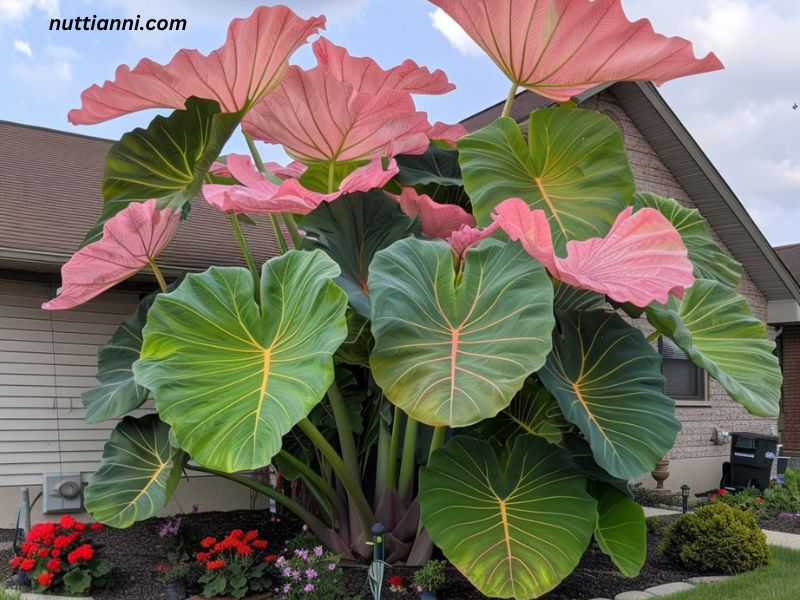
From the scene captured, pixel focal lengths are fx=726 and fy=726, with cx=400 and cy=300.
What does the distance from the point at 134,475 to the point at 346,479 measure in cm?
126

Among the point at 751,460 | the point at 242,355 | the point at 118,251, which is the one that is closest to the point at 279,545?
the point at 242,355

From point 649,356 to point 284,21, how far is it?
8.86 ft

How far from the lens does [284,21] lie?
386 cm

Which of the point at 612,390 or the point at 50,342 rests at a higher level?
the point at 50,342

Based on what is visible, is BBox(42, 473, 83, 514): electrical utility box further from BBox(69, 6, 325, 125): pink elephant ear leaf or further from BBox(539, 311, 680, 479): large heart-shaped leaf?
BBox(539, 311, 680, 479): large heart-shaped leaf

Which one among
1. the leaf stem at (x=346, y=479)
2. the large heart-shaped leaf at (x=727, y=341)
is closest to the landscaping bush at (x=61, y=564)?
the leaf stem at (x=346, y=479)

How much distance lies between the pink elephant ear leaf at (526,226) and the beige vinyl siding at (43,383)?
4075mm

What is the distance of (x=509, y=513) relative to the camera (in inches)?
149

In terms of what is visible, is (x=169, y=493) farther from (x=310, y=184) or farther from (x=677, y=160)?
(x=677, y=160)

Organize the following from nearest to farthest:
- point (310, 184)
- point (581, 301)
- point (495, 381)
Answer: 1. point (495, 381)
2. point (581, 301)
3. point (310, 184)

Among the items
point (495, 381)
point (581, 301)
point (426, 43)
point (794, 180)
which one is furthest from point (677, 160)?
point (794, 180)

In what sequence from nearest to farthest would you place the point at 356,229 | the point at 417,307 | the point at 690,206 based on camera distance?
the point at 417,307, the point at 356,229, the point at 690,206

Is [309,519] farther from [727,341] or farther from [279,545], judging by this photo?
[727,341]

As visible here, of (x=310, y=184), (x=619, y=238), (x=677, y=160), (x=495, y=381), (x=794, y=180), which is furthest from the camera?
(x=794, y=180)
